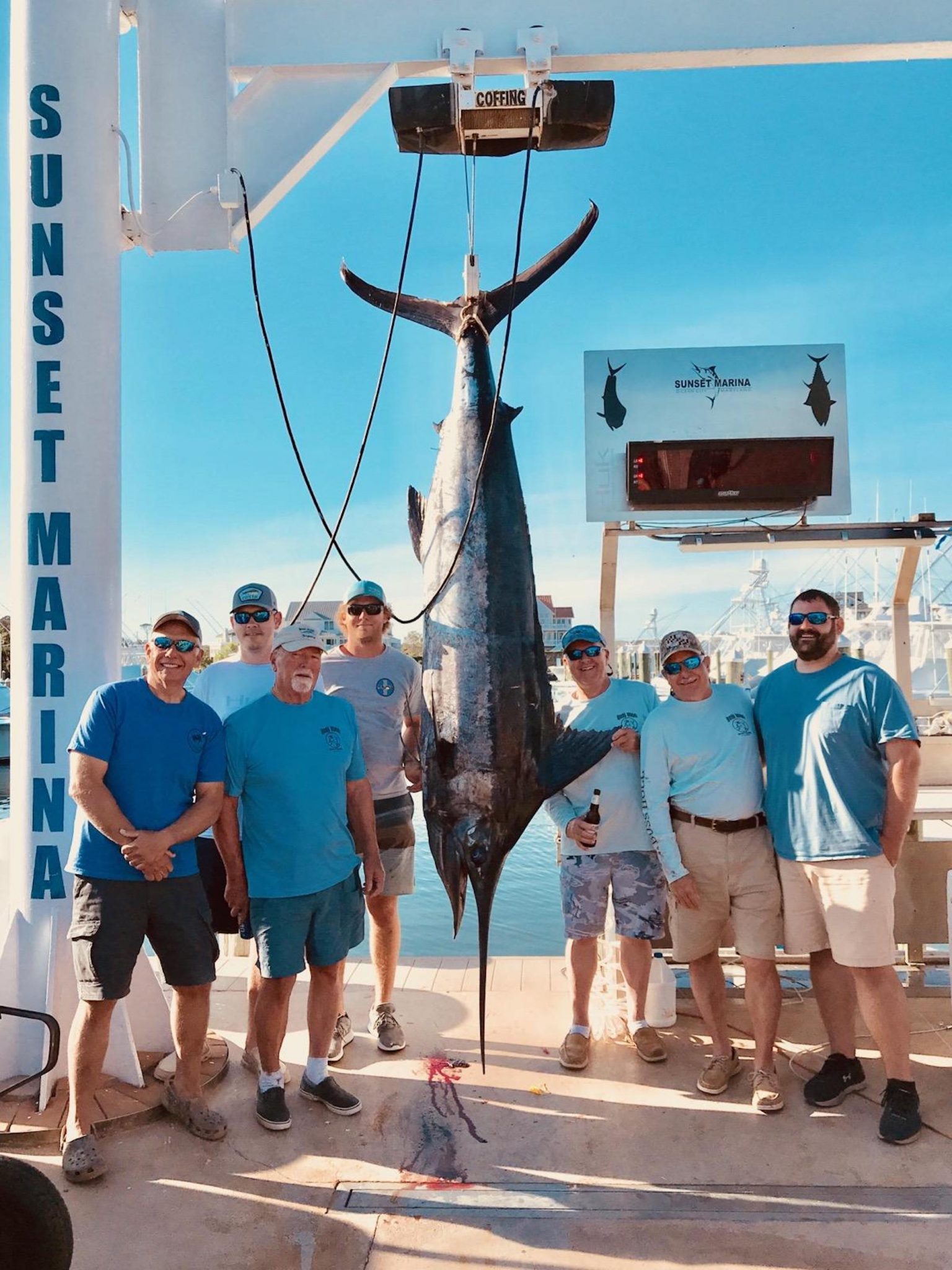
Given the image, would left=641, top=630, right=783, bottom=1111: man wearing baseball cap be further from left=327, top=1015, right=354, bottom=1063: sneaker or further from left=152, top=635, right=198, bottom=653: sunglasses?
left=152, top=635, right=198, bottom=653: sunglasses

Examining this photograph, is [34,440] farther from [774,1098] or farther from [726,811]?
[774,1098]

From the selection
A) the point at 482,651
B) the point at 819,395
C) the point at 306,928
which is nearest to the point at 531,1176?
the point at 306,928

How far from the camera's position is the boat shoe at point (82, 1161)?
2266 millimetres

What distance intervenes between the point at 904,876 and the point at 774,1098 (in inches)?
47.6

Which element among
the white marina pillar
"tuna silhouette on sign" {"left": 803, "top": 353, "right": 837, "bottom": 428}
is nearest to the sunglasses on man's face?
the white marina pillar

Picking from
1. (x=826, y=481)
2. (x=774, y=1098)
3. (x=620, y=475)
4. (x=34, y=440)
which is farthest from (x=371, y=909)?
(x=826, y=481)

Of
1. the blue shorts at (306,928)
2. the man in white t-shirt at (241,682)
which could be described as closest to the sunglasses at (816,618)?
the blue shorts at (306,928)

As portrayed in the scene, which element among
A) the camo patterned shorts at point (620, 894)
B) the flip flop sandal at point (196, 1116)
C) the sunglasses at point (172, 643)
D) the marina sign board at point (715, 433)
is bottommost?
the flip flop sandal at point (196, 1116)

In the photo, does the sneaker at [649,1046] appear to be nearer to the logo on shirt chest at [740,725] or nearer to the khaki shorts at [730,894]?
the khaki shorts at [730,894]

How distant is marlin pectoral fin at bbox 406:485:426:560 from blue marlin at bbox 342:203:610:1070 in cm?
2

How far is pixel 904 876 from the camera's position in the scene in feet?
11.4

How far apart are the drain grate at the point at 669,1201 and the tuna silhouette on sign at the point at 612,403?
4332mm

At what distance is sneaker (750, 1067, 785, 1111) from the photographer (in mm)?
2631

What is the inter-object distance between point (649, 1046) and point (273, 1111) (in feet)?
3.97
